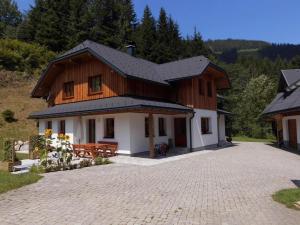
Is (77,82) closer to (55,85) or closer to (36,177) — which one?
(55,85)

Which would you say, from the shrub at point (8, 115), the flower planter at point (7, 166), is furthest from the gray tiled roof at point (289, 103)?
the shrub at point (8, 115)

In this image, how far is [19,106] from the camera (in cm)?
3089

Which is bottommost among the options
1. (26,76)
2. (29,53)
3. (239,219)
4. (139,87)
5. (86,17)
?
(239,219)

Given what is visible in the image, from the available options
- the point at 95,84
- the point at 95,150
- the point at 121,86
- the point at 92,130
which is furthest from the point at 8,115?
the point at 95,150

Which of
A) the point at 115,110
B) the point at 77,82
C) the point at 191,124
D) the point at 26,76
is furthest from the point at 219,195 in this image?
the point at 26,76

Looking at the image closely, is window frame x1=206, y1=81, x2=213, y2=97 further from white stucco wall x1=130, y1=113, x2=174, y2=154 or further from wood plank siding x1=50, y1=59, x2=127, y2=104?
wood plank siding x1=50, y1=59, x2=127, y2=104

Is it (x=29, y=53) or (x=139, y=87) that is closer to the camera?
(x=139, y=87)

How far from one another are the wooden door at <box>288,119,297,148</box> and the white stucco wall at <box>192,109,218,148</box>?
5.30m

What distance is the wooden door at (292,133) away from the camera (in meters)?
19.7

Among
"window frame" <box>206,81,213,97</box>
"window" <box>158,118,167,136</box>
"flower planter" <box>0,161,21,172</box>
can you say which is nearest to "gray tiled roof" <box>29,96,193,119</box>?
"window" <box>158,118,167,136</box>

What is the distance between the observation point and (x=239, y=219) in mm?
5355

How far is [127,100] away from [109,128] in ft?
8.03

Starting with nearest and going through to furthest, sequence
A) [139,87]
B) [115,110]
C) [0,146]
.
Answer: [115,110], [139,87], [0,146]

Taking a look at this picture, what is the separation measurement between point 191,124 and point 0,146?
1336 centimetres
